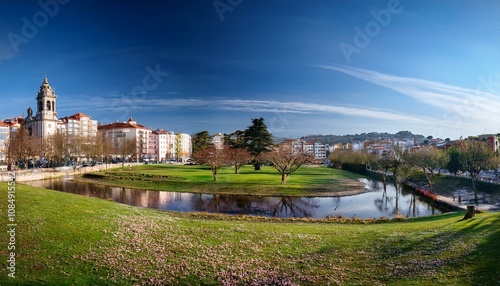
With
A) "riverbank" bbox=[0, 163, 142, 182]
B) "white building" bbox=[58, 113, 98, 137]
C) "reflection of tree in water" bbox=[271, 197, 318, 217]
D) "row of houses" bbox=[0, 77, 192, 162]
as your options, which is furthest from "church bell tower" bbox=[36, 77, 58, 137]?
"reflection of tree in water" bbox=[271, 197, 318, 217]

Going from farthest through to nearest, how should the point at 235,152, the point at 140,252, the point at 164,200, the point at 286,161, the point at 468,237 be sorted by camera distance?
the point at 235,152 → the point at 286,161 → the point at 164,200 → the point at 468,237 → the point at 140,252

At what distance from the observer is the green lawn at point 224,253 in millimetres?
10297

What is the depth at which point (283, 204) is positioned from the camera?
37906 mm

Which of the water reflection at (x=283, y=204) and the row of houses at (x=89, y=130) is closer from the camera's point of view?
the water reflection at (x=283, y=204)

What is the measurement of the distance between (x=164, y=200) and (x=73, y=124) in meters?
122

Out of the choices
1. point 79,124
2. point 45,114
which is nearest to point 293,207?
point 45,114

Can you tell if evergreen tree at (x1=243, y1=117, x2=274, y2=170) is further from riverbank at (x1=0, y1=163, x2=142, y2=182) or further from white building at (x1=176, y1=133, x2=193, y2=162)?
white building at (x1=176, y1=133, x2=193, y2=162)

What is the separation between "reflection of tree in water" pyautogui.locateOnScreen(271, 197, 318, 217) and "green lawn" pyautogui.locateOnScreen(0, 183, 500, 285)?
49.1 feet

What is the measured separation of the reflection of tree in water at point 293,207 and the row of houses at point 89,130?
70.7 metres

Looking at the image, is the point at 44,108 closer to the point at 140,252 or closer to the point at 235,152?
the point at 235,152

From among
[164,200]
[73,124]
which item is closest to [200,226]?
[164,200]

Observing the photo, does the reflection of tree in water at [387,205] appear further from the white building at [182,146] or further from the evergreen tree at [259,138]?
the white building at [182,146]

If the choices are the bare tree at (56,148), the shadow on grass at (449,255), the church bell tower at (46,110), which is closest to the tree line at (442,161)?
the shadow on grass at (449,255)

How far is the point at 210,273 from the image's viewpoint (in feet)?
35.9
